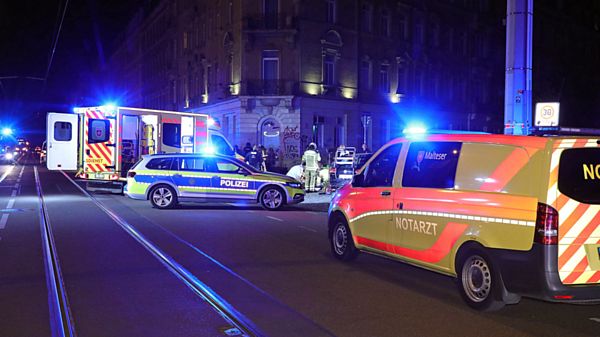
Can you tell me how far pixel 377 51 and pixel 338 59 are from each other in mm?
3813

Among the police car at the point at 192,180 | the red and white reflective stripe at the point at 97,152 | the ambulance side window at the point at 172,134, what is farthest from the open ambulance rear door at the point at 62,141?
the police car at the point at 192,180

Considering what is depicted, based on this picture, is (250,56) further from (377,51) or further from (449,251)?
(449,251)

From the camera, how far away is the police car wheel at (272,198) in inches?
632

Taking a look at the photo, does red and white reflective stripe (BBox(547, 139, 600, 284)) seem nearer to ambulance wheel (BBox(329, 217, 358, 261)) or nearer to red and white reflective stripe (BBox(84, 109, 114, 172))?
ambulance wheel (BBox(329, 217, 358, 261))

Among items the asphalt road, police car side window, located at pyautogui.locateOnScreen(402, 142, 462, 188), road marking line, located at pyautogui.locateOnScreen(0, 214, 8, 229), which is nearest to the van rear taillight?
the asphalt road

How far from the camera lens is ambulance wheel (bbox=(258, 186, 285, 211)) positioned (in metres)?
16.1

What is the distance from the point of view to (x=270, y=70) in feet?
110

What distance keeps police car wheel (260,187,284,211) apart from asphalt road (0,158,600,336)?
4.27 m

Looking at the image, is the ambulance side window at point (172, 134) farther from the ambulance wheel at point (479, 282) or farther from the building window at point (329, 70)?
the ambulance wheel at point (479, 282)

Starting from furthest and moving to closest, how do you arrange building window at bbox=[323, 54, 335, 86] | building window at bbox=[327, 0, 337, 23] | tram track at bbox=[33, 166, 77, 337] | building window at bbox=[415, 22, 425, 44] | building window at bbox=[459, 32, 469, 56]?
building window at bbox=[459, 32, 469, 56]
building window at bbox=[415, 22, 425, 44]
building window at bbox=[327, 0, 337, 23]
building window at bbox=[323, 54, 335, 86]
tram track at bbox=[33, 166, 77, 337]

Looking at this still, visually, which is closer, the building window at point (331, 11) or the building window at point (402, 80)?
the building window at point (331, 11)

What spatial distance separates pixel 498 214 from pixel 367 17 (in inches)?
1287

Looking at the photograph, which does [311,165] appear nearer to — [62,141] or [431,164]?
[62,141]

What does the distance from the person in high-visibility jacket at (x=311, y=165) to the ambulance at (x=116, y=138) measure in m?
3.31
